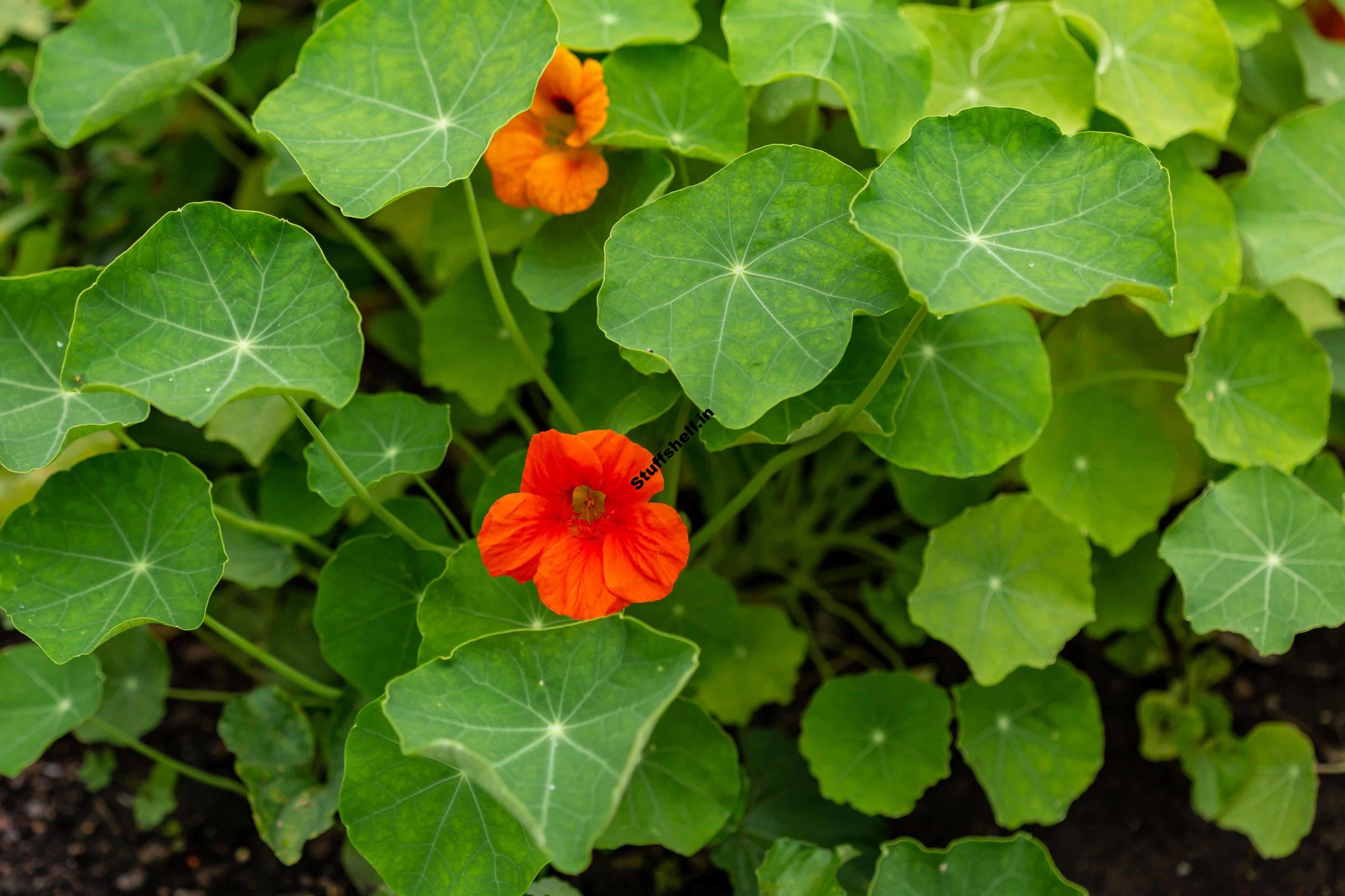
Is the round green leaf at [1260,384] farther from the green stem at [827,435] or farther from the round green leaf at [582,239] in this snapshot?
the round green leaf at [582,239]

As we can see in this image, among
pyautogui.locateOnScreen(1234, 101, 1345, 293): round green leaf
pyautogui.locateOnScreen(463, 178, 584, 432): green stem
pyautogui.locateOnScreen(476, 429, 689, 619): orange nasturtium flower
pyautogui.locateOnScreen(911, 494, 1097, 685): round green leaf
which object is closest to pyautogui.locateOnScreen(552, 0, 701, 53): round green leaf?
pyautogui.locateOnScreen(463, 178, 584, 432): green stem

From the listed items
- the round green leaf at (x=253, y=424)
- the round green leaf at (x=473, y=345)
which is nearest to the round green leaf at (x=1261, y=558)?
the round green leaf at (x=473, y=345)

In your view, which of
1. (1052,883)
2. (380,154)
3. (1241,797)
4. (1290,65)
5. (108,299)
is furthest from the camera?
(1290,65)

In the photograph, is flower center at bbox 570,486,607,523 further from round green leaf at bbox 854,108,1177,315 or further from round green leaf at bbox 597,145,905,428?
round green leaf at bbox 854,108,1177,315

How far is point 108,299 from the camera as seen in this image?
1.07m

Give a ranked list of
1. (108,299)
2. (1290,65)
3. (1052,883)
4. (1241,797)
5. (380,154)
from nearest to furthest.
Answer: (108,299) → (380,154) → (1052,883) → (1241,797) → (1290,65)

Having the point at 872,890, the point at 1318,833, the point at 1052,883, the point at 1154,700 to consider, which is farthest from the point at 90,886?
the point at 1318,833

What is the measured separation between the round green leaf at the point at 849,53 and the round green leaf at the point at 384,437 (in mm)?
616

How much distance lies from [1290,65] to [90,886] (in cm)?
258

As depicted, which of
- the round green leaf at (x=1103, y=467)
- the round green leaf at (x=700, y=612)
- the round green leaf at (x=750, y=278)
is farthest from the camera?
the round green leaf at (x=1103, y=467)

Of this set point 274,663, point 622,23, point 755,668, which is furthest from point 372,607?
point 622,23

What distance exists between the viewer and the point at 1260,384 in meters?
1.52

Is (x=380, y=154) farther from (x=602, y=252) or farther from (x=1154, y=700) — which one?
(x=1154, y=700)

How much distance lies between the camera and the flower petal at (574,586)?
103 centimetres
